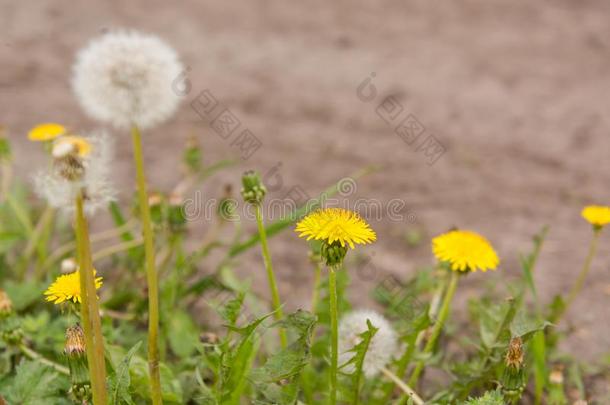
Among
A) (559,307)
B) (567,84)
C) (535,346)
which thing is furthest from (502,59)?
(535,346)

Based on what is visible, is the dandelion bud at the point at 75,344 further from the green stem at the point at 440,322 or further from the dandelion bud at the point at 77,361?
the green stem at the point at 440,322

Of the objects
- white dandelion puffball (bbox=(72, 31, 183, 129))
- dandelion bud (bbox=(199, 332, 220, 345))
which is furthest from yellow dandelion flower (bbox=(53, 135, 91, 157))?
dandelion bud (bbox=(199, 332, 220, 345))

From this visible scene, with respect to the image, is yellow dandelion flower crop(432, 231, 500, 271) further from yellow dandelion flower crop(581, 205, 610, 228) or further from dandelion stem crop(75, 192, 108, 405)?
dandelion stem crop(75, 192, 108, 405)

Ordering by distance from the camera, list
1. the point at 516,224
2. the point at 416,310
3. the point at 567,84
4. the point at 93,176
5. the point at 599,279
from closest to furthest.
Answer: the point at 93,176 < the point at 416,310 < the point at 599,279 < the point at 516,224 < the point at 567,84

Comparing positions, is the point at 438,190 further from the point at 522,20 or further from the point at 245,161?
the point at 522,20

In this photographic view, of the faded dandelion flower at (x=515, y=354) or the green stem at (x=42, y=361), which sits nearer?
the faded dandelion flower at (x=515, y=354)

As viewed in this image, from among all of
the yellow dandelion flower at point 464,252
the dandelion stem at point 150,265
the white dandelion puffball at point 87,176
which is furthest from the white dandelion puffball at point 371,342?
the white dandelion puffball at point 87,176
